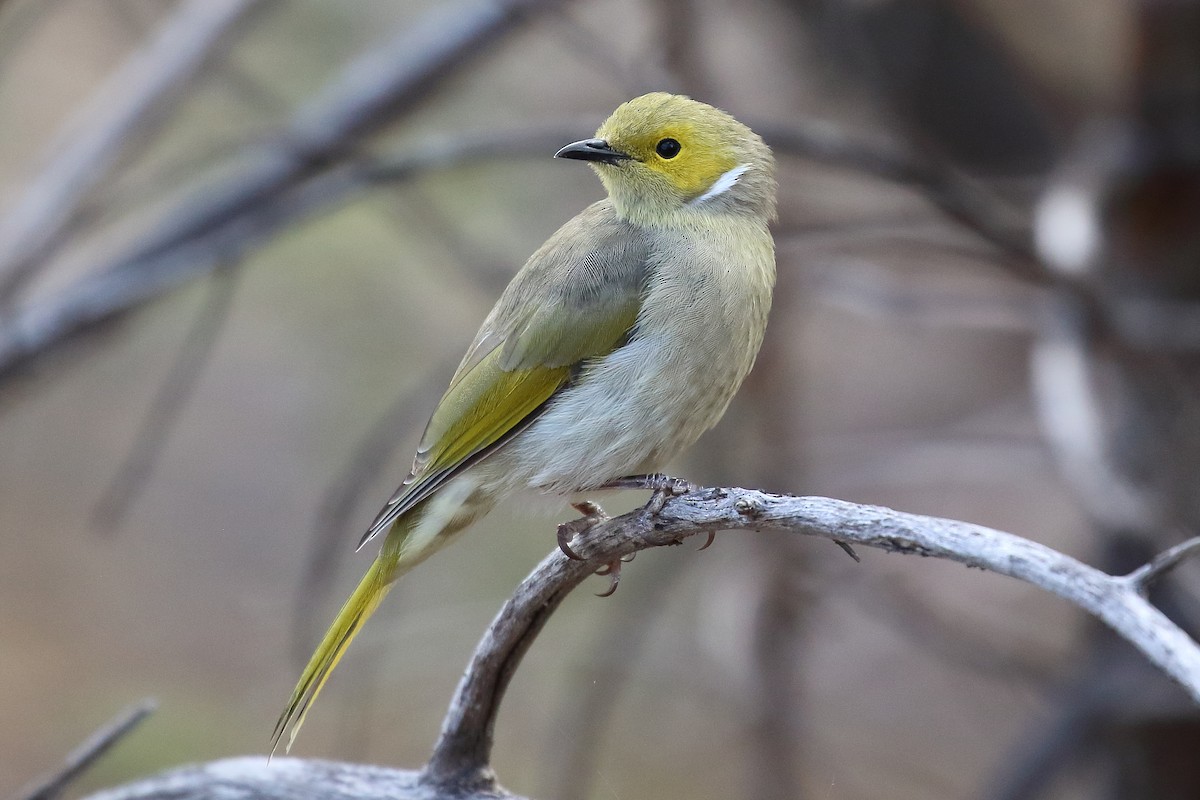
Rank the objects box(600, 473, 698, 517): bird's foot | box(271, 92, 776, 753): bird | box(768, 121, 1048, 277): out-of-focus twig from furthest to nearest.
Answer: box(768, 121, 1048, 277): out-of-focus twig
box(271, 92, 776, 753): bird
box(600, 473, 698, 517): bird's foot

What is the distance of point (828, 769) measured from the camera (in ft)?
19.4

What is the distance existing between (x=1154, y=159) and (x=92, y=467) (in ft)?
23.2

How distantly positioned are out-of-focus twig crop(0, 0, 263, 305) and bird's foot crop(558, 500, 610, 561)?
2410 millimetres

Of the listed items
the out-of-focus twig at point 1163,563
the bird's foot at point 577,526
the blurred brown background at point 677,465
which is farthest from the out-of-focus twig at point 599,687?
the out-of-focus twig at point 1163,563

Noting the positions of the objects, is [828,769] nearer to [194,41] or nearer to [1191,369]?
[1191,369]

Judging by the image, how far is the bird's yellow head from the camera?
338cm

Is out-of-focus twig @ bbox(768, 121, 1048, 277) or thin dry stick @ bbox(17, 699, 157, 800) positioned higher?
out-of-focus twig @ bbox(768, 121, 1048, 277)

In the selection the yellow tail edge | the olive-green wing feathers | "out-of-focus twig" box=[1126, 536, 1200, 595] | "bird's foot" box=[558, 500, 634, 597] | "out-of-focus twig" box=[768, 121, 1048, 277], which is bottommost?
the yellow tail edge

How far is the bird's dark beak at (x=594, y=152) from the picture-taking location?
331 cm

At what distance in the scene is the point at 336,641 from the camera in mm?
2930

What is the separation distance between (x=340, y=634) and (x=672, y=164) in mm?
1457

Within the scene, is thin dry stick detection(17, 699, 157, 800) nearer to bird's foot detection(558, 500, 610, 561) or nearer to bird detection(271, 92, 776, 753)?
bird detection(271, 92, 776, 753)

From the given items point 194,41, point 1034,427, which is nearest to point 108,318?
point 194,41

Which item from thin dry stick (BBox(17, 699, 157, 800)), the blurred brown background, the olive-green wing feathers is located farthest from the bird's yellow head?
thin dry stick (BBox(17, 699, 157, 800))
